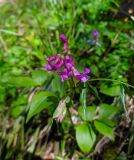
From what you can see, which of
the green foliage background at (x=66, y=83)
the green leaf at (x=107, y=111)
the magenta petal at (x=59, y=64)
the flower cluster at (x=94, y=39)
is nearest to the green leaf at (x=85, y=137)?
the green foliage background at (x=66, y=83)

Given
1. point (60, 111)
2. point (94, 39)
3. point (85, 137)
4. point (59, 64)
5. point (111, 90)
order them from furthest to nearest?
→ point (94, 39)
point (111, 90)
point (85, 137)
point (59, 64)
point (60, 111)

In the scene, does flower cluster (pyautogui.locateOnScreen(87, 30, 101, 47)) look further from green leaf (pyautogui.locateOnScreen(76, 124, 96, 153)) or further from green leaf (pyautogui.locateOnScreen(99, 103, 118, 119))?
green leaf (pyautogui.locateOnScreen(76, 124, 96, 153))

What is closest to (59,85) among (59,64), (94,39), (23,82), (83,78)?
(59,64)

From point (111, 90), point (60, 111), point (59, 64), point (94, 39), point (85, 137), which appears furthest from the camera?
point (94, 39)

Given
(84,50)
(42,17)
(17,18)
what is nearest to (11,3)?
(17,18)

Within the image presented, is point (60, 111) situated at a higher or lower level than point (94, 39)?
lower

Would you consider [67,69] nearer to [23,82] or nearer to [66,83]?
[66,83]

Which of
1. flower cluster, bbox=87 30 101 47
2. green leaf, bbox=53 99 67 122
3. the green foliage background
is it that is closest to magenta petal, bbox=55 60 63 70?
the green foliage background

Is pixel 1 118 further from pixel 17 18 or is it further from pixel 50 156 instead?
pixel 17 18
